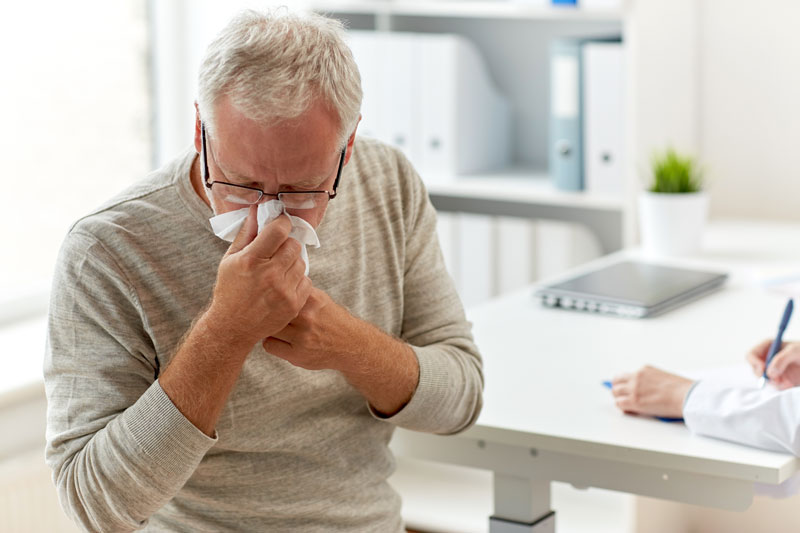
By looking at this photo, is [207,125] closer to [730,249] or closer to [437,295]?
[437,295]

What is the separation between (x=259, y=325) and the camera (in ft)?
3.73

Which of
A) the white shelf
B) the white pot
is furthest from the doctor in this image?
the white shelf

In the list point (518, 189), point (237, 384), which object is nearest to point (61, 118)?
point (518, 189)

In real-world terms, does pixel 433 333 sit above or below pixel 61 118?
below

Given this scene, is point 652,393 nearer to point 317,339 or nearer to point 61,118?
point 317,339

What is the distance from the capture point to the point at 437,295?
1.44m

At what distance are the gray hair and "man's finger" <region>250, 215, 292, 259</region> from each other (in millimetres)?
103

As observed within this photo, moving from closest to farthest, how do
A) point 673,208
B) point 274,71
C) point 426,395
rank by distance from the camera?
point 274,71 → point 426,395 → point 673,208

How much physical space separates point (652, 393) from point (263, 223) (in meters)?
0.60

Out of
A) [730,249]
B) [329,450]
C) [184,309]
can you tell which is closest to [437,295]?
[329,450]

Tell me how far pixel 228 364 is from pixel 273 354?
0.08m

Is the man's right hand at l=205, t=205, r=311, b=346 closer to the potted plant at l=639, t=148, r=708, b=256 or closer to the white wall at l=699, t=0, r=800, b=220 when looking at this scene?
the potted plant at l=639, t=148, r=708, b=256

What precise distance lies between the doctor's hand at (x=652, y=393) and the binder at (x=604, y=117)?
43.3 inches

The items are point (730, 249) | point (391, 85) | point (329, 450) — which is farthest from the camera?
point (391, 85)
